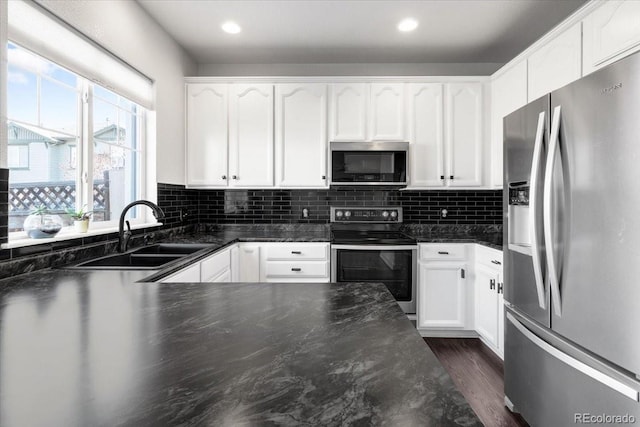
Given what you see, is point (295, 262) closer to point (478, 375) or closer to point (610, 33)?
point (478, 375)

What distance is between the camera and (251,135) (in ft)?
10.4

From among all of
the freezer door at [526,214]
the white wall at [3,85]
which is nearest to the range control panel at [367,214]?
the freezer door at [526,214]

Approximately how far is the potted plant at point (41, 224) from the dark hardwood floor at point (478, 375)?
7.72 ft

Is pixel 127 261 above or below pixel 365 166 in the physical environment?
below

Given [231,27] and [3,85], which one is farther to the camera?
[231,27]

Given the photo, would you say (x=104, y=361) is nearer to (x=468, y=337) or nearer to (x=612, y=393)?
(x=612, y=393)

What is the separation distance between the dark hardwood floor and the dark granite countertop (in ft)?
4.66

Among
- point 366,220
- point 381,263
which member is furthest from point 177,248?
point 366,220

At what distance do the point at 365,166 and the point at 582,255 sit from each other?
1955 millimetres

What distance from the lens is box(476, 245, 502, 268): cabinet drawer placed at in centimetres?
243

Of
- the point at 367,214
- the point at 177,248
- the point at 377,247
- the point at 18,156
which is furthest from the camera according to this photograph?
the point at 367,214

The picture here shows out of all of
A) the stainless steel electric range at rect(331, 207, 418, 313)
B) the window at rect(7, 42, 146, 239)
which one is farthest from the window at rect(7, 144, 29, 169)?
the stainless steel electric range at rect(331, 207, 418, 313)

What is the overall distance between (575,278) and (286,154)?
240cm

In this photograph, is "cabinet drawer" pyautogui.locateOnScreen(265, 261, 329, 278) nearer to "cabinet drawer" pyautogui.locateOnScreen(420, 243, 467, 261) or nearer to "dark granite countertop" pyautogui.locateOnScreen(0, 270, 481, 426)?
"cabinet drawer" pyautogui.locateOnScreen(420, 243, 467, 261)
